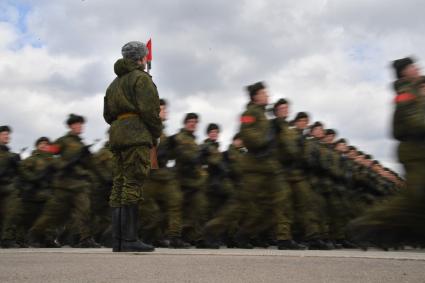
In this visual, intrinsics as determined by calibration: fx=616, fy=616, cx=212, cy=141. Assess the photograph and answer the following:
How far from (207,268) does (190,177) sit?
4713mm

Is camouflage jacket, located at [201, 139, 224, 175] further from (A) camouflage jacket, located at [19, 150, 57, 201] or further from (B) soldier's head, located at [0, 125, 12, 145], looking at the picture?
(B) soldier's head, located at [0, 125, 12, 145]

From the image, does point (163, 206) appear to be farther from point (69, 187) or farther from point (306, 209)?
point (306, 209)

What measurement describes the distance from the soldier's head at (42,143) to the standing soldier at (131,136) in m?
4.18

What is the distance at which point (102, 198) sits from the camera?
1050 cm

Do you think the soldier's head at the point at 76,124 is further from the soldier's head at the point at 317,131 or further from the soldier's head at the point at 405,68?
the soldier's head at the point at 405,68

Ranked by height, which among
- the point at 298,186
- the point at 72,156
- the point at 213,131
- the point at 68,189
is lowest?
the point at 298,186

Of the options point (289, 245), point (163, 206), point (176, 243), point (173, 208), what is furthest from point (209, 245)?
point (289, 245)

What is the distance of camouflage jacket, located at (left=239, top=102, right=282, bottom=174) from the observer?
7.44 m

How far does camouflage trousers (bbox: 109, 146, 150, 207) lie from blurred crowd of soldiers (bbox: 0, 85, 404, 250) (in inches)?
69.5

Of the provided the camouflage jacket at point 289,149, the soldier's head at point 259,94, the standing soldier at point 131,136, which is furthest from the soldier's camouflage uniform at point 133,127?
the camouflage jacket at point 289,149

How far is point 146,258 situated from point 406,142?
2.30 m

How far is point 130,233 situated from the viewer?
5961mm

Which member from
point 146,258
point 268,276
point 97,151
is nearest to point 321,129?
point 97,151

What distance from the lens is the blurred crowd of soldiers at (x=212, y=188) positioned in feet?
25.0
